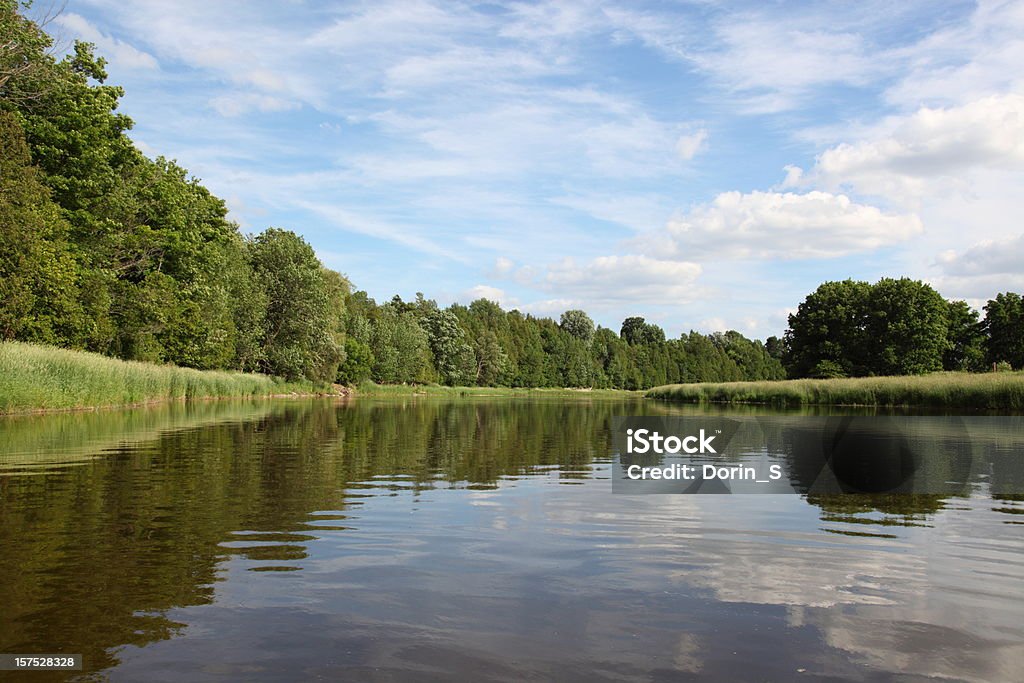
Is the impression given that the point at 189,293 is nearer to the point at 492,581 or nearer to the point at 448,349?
the point at 492,581

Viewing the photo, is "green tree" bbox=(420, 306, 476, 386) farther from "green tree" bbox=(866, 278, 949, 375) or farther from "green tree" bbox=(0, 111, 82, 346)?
"green tree" bbox=(0, 111, 82, 346)

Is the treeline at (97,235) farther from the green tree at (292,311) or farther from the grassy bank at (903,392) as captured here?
the grassy bank at (903,392)

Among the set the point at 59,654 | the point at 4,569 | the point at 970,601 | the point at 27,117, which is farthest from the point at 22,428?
the point at 27,117

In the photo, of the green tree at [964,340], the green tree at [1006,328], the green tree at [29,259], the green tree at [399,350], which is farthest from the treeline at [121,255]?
the green tree at [1006,328]

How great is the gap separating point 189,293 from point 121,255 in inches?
248

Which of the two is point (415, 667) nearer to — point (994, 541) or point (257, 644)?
point (257, 644)

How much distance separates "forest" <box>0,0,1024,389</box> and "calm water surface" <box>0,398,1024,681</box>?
2587cm

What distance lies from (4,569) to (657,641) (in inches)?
217

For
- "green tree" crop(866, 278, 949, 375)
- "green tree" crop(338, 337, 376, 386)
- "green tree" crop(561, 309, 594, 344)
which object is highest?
"green tree" crop(561, 309, 594, 344)

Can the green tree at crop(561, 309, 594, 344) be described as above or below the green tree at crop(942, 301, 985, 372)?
above

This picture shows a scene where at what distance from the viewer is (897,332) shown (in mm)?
81750

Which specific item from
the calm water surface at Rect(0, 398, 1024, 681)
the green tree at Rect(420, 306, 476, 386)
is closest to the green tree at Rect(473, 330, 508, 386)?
the green tree at Rect(420, 306, 476, 386)

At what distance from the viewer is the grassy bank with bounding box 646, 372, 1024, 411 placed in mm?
37625

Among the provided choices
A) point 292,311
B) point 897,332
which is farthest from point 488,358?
point 897,332
